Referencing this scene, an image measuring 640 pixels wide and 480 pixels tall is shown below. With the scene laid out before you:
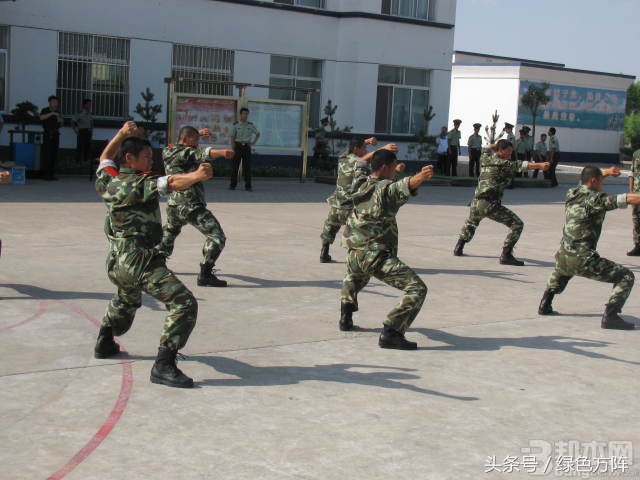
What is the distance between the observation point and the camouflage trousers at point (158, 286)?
608 cm

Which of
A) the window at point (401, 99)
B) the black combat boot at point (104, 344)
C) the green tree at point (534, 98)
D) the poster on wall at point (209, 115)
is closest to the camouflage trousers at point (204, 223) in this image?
the black combat boot at point (104, 344)

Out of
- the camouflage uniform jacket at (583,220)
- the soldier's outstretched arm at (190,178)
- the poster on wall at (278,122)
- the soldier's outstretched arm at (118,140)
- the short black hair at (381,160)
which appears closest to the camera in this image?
the soldier's outstretched arm at (190,178)

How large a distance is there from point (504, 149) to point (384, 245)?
5134mm

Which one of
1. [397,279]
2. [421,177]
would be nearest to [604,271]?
[397,279]

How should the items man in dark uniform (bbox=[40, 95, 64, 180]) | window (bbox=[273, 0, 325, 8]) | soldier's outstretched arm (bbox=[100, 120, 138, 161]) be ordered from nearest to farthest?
soldier's outstretched arm (bbox=[100, 120, 138, 161]) < man in dark uniform (bbox=[40, 95, 64, 180]) < window (bbox=[273, 0, 325, 8])

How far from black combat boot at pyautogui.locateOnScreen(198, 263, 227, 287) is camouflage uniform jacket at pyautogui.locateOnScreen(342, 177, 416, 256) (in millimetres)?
2494

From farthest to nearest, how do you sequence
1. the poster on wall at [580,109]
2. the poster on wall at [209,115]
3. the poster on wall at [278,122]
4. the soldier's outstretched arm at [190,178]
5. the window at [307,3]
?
the poster on wall at [580,109], the window at [307,3], the poster on wall at [278,122], the poster on wall at [209,115], the soldier's outstretched arm at [190,178]

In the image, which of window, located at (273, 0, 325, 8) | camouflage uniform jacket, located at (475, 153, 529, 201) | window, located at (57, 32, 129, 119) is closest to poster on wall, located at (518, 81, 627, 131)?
window, located at (273, 0, 325, 8)

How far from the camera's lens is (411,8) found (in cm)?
2789

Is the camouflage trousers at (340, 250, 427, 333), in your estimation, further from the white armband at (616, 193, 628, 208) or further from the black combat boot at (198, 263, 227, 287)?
the black combat boot at (198, 263, 227, 287)

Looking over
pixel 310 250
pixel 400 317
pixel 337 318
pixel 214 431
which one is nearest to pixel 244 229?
pixel 310 250

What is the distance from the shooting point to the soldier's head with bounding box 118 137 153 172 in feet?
20.3

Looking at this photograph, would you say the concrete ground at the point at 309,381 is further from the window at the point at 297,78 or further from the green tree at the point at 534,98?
the green tree at the point at 534,98

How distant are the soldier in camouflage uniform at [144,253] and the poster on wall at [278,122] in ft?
54.4
